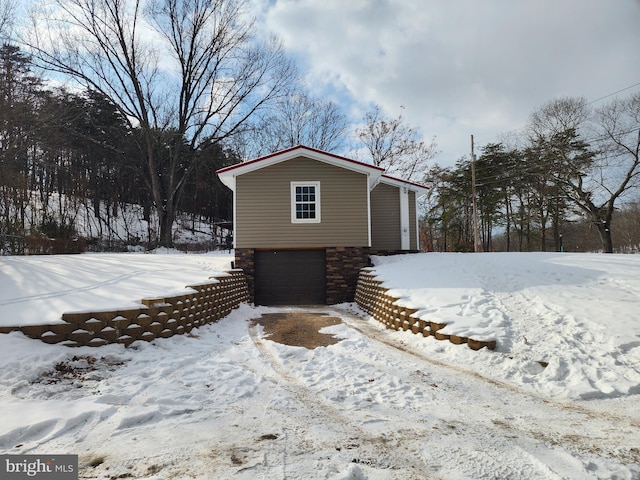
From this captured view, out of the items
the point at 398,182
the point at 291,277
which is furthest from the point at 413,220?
the point at 291,277

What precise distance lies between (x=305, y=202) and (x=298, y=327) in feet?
18.0

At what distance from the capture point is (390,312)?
25.3 ft

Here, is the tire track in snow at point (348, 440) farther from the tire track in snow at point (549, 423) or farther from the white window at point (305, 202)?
the white window at point (305, 202)

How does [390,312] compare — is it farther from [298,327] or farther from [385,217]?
[385,217]

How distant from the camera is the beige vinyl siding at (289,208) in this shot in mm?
11641

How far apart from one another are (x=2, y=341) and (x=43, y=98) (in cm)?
1885

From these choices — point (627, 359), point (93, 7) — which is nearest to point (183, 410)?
point (627, 359)

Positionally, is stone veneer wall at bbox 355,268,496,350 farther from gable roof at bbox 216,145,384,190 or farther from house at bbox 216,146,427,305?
gable roof at bbox 216,145,384,190

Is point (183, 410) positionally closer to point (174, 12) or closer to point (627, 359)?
point (627, 359)

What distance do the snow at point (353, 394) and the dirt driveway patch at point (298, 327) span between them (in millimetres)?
348

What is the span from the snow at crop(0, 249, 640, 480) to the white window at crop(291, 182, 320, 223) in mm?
5182

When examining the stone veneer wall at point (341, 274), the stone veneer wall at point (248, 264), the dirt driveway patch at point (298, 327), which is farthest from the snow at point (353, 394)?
the stone veneer wall at point (341, 274)

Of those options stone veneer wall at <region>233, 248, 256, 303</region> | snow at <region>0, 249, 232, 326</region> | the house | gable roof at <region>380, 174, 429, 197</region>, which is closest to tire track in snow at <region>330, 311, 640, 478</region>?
snow at <region>0, 249, 232, 326</region>

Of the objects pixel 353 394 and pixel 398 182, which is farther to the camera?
pixel 398 182
